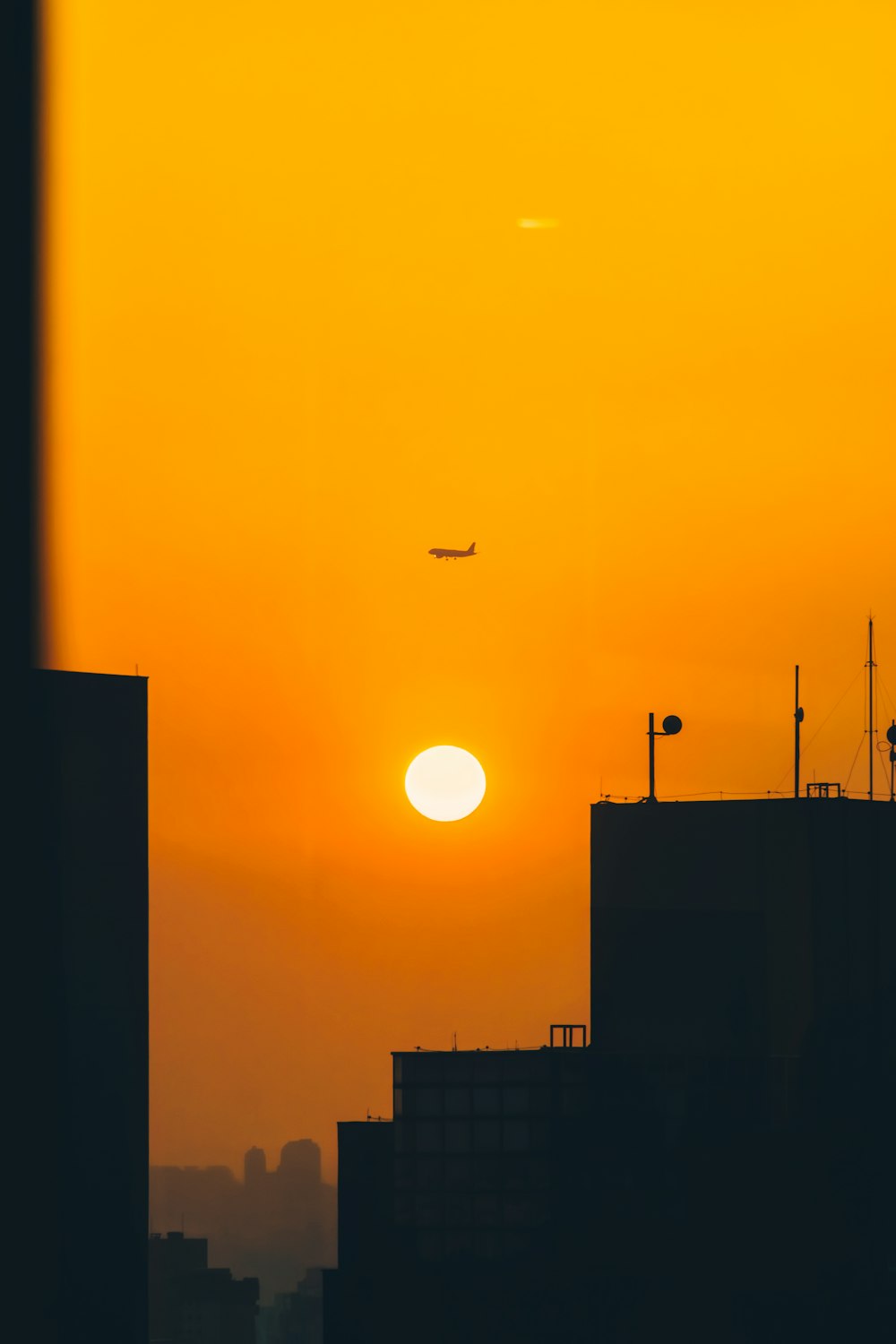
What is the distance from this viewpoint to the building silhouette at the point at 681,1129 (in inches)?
4373

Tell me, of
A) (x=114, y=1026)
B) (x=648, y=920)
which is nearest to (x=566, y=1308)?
(x=648, y=920)

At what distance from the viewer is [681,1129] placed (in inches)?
4564

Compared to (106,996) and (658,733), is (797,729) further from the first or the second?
(106,996)

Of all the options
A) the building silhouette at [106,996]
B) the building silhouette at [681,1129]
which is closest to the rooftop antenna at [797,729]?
the building silhouette at [681,1129]

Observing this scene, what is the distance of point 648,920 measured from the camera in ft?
393

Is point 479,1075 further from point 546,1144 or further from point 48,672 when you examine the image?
point 48,672

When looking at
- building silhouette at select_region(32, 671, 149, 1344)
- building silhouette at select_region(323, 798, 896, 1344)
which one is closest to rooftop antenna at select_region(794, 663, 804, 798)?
building silhouette at select_region(323, 798, 896, 1344)

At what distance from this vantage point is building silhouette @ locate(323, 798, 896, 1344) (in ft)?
364

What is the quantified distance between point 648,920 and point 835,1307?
79.0ft

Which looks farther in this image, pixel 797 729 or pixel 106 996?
pixel 106 996

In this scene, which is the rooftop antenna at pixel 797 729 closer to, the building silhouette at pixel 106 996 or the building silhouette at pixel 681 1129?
the building silhouette at pixel 681 1129

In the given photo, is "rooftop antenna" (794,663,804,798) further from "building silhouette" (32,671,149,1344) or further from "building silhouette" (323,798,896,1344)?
"building silhouette" (32,671,149,1344)

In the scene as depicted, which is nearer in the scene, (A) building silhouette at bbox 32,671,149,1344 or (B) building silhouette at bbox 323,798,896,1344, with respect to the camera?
(B) building silhouette at bbox 323,798,896,1344

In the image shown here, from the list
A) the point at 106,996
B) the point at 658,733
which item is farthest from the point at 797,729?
the point at 106,996
